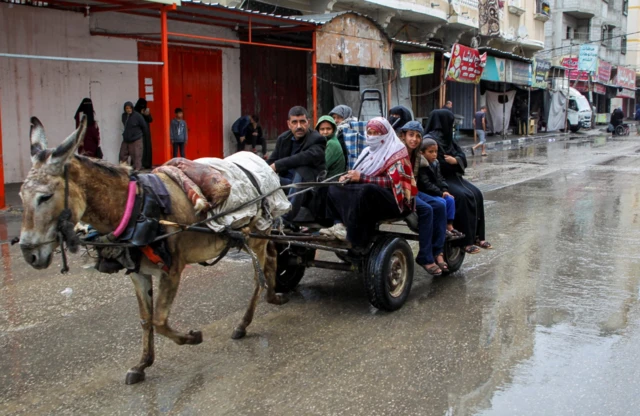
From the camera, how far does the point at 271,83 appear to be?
1875cm

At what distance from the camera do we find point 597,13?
46844 millimetres

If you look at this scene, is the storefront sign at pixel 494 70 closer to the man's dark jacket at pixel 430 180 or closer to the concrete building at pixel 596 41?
the concrete building at pixel 596 41

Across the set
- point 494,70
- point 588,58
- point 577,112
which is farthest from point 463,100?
point 588,58

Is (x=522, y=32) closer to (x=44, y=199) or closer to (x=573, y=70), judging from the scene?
(x=573, y=70)

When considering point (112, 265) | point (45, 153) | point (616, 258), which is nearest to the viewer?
point (45, 153)

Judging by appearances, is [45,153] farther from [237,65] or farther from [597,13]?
[597,13]

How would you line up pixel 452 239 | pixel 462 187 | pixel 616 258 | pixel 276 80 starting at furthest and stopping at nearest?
pixel 276 80 < pixel 616 258 < pixel 462 187 < pixel 452 239

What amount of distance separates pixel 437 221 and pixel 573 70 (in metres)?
38.8

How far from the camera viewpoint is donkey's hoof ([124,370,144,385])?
406 centimetres

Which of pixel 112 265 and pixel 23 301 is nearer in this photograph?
pixel 112 265

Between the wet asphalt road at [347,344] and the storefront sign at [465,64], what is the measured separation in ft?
50.5

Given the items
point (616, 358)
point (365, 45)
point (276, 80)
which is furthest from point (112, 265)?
point (276, 80)

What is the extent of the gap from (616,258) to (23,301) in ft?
21.0

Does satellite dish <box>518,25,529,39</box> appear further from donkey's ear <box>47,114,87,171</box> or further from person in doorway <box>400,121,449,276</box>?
donkey's ear <box>47,114,87,171</box>
